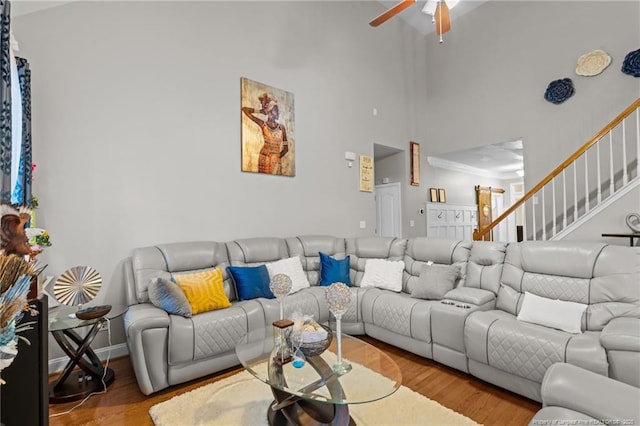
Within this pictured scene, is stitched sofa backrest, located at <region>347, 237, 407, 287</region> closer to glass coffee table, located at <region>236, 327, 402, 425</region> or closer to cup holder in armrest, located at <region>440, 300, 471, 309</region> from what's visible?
cup holder in armrest, located at <region>440, 300, 471, 309</region>

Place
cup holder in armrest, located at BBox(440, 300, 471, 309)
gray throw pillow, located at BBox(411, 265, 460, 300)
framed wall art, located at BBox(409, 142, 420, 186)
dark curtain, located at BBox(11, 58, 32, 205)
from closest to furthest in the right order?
dark curtain, located at BBox(11, 58, 32, 205)
cup holder in armrest, located at BBox(440, 300, 471, 309)
gray throw pillow, located at BBox(411, 265, 460, 300)
framed wall art, located at BBox(409, 142, 420, 186)

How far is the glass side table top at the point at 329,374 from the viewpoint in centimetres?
143

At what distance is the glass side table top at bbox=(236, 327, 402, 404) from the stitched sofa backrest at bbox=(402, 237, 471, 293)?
1.52 meters

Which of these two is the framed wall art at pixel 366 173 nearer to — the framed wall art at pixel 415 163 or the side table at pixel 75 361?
the framed wall art at pixel 415 163

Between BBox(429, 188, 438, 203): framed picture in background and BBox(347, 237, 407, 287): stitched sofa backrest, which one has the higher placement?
BBox(429, 188, 438, 203): framed picture in background

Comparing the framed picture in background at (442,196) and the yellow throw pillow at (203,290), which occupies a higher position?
the framed picture in background at (442,196)

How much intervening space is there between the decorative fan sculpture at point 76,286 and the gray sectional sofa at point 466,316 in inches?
10.6

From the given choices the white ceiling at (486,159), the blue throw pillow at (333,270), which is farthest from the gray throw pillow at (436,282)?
the white ceiling at (486,159)

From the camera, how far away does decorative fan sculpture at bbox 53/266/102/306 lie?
2359mm

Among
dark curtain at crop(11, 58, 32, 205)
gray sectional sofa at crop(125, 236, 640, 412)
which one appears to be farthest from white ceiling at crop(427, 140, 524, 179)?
dark curtain at crop(11, 58, 32, 205)

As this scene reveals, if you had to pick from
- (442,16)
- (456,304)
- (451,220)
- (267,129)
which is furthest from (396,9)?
(451,220)

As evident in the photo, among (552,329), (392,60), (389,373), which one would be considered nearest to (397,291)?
(552,329)

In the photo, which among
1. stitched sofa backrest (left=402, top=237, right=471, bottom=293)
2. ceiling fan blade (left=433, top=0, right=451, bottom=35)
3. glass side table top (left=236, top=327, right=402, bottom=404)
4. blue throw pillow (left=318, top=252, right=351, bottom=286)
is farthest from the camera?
blue throw pillow (left=318, top=252, right=351, bottom=286)

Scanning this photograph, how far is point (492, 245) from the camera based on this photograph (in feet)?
9.48
